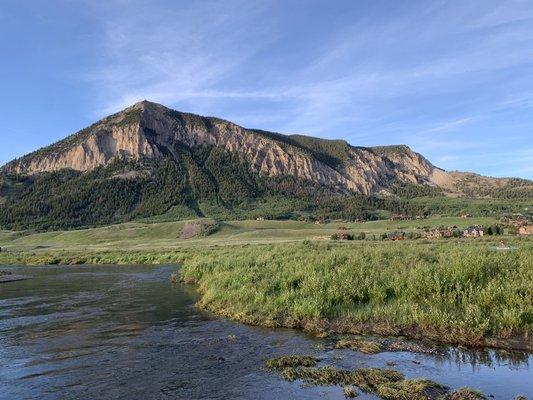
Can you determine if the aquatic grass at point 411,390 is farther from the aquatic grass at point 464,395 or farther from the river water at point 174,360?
the river water at point 174,360

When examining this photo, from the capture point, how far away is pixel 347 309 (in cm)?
2111

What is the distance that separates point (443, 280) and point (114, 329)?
49.3 feet

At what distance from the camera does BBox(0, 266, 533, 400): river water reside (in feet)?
43.8

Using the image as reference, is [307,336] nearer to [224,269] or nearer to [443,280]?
[443,280]

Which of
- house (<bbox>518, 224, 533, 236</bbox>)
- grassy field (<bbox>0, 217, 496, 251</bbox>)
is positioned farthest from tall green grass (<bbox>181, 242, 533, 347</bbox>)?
grassy field (<bbox>0, 217, 496, 251</bbox>)

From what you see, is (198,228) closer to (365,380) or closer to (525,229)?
(525,229)

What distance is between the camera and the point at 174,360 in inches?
655

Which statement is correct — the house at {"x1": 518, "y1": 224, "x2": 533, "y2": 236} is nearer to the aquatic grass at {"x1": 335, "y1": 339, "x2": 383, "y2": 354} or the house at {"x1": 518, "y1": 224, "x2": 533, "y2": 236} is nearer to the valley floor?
the valley floor

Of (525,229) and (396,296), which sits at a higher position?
(525,229)

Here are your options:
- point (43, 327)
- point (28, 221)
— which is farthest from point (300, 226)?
point (43, 327)

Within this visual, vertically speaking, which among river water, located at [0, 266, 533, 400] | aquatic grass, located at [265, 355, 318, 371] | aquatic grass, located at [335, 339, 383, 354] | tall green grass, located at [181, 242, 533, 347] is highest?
tall green grass, located at [181, 242, 533, 347]

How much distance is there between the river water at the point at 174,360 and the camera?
13.3 metres

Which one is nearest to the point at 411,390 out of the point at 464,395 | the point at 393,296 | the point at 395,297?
the point at 464,395

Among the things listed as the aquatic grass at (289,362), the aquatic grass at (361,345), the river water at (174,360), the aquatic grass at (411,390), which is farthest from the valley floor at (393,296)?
the aquatic grass at (411,390)
